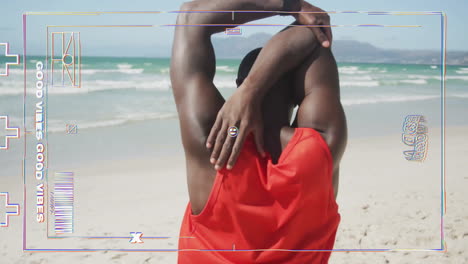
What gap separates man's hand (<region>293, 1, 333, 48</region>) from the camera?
1.14m

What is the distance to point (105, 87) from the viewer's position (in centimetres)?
399

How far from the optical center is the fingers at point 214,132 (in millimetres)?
1138

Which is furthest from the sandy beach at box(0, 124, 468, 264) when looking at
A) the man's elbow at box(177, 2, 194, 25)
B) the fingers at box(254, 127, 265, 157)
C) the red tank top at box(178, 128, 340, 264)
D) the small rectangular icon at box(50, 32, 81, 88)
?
the man's elbow at box(177, 2, 194, 25)

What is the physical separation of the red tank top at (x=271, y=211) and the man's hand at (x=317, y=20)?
24cm

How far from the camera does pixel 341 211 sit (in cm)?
356

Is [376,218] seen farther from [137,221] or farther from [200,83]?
[200,83]

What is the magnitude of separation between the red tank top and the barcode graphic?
66 cm

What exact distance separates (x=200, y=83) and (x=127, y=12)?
611 millimetres

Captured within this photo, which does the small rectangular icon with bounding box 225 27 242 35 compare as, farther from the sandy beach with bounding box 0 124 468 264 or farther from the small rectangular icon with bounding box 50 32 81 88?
the sandy beach with bounding box 0 124 468 264

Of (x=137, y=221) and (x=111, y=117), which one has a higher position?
(x=111, y=117)

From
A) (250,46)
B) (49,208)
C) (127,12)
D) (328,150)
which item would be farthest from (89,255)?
(328,150)

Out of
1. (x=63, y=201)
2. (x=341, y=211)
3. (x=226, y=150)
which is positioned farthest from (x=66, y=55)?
(x=341, y=211)

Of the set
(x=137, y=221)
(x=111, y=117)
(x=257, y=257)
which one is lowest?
(x=137, y=221)

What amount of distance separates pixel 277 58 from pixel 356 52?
0.64m
